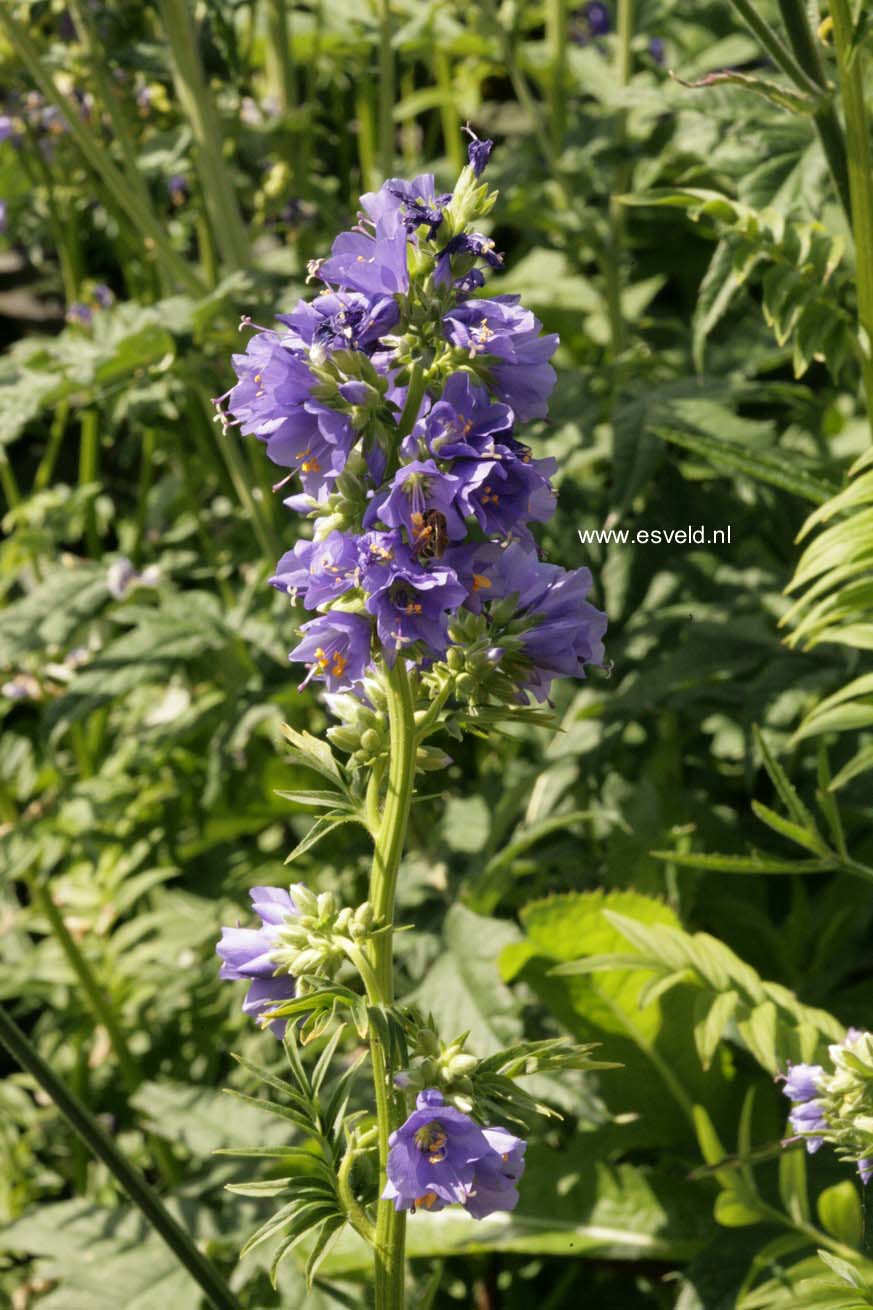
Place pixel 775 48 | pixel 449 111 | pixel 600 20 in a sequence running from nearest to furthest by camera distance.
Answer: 1. pixel 775 48
2. pixel 449 111
3. pixel 600 20

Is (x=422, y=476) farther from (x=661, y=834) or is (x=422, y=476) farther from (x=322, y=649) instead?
(x=661, y=834)

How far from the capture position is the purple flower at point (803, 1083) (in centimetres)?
154

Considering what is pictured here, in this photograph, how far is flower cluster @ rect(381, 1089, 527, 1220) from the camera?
1184 mm

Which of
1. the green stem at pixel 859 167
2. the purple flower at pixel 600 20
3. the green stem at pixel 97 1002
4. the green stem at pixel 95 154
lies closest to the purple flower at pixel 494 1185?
the green stem at pixel 859 167

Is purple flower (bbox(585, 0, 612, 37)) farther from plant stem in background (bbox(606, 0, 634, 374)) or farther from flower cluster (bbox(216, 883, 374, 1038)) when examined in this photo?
flower cluster (bbox(216, 883, 374, 1038))

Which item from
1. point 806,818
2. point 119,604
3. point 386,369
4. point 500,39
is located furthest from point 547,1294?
point 500,39

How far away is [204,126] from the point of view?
2.61 meters

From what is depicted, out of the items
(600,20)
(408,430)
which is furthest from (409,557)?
(600,20)

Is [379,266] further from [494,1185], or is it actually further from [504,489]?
[494,1185]

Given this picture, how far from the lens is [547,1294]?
258 cm

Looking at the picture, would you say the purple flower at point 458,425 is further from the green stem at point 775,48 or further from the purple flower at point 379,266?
the green stem at point 775,48

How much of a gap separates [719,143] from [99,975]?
6.72 ft

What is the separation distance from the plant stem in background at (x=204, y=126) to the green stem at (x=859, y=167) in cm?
129

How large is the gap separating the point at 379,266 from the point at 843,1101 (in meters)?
0.98
